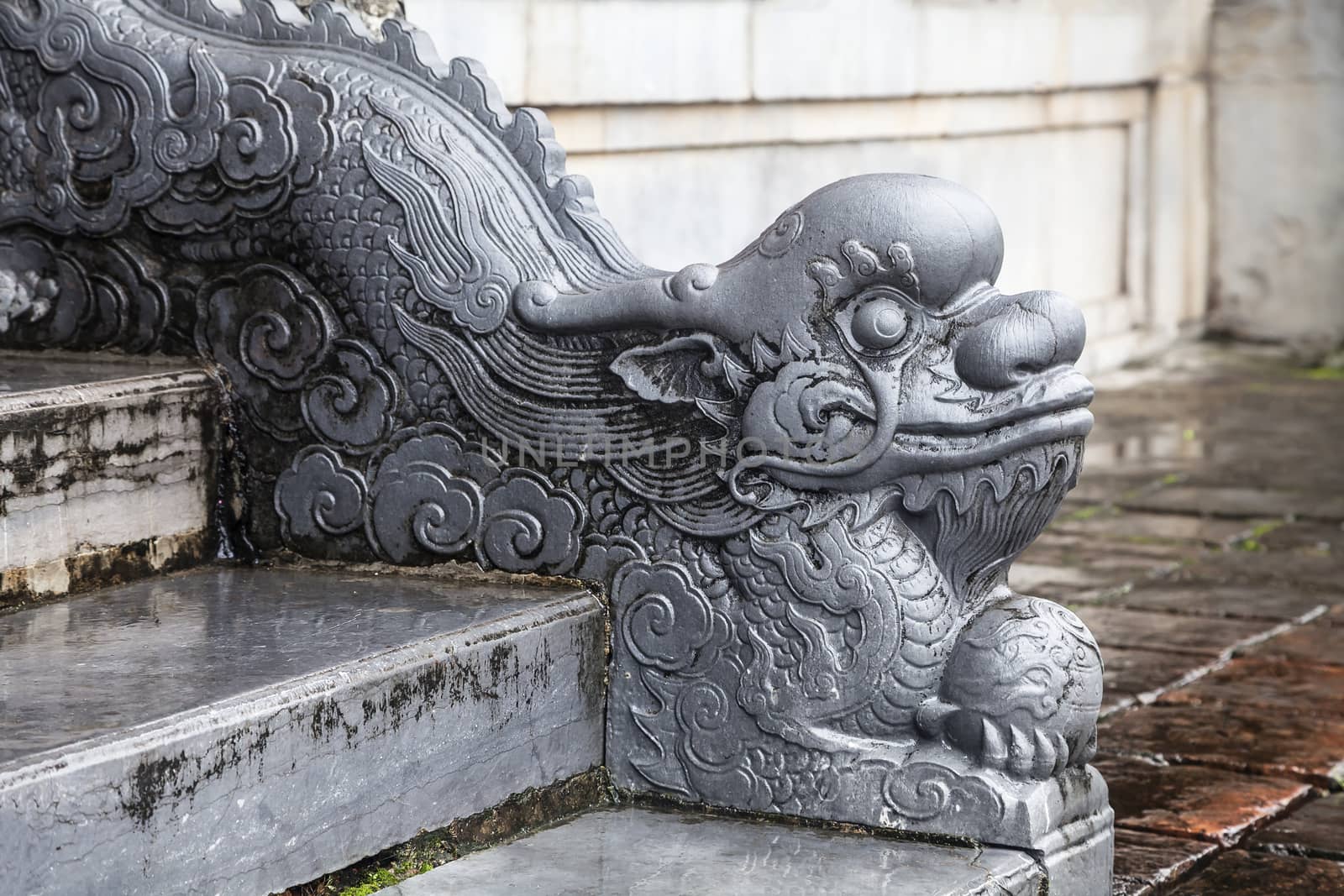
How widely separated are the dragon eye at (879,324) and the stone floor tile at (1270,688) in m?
1.48

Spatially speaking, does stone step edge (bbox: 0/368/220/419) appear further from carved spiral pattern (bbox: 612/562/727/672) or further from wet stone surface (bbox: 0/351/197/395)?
carved spiral pattern (bbox: 612/562/727/672)

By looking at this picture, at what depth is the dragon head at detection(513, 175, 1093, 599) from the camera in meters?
2.31

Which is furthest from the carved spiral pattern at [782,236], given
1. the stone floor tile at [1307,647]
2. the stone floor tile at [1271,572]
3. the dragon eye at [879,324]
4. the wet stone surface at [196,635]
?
the stone floor tile at [1271,572]

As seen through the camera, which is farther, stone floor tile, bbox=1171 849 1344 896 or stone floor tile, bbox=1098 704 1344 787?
stone floor tile, bbox=1098 704 1344 787

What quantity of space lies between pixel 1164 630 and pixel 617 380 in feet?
6.72

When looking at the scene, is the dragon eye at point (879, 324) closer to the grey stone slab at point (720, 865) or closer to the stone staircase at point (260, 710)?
the stone staircase at point (260, 710)

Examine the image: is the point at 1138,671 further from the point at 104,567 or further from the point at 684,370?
the point at 104,567

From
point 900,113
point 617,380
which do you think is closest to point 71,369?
point 617,380

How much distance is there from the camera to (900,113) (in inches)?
275

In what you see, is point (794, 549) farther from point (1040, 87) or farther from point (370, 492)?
point (1040, 87)

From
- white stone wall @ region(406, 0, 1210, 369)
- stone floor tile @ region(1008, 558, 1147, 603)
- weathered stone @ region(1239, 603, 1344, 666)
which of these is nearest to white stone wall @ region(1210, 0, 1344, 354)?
white stone wall @ region(406, 0, 1210, 369)

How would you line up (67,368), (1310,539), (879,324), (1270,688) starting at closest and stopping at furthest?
(879,324) → (67,368) → (1270,688) → (1310,539)

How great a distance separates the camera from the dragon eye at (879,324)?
91.7 inches

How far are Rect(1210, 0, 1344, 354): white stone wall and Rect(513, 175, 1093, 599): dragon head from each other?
719 cm
